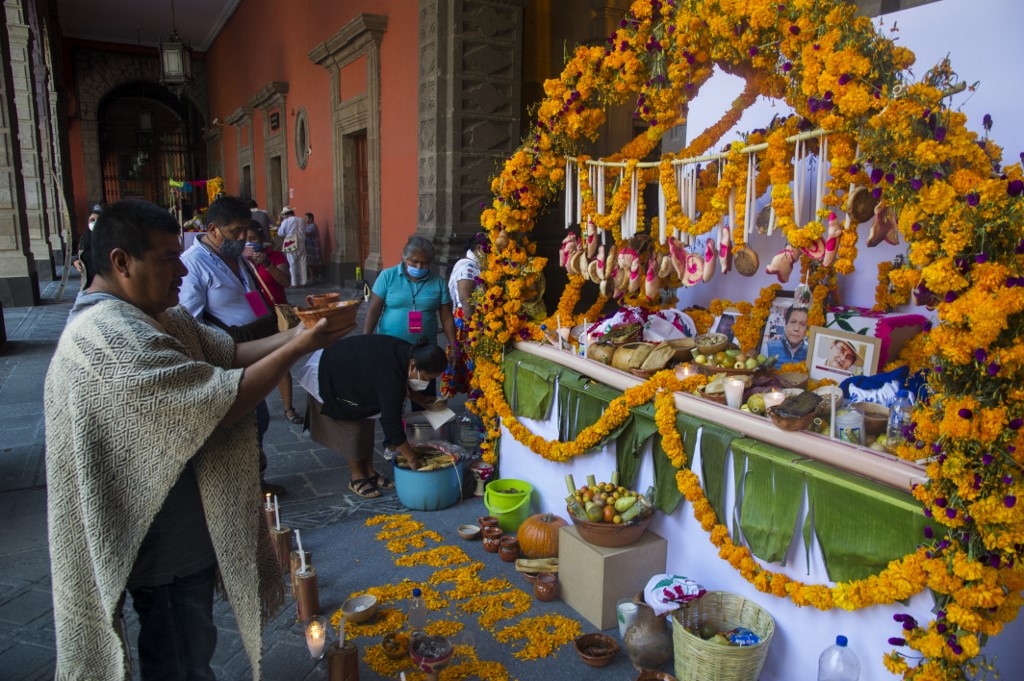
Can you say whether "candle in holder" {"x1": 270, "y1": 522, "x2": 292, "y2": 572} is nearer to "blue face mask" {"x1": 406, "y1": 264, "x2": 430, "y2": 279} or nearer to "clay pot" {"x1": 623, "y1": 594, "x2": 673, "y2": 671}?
"clay pot" {"x1": 623, "y1": 594, "x2": 673, "y2": 671}

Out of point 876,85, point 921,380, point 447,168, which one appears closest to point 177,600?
point 876,85

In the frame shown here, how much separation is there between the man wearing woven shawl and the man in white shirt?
11.6 meters

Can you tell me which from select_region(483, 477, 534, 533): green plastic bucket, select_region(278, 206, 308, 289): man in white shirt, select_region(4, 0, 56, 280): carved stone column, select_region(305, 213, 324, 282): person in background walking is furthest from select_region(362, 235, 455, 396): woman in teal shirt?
select_region(4, 0, 56, 280): carved stone column

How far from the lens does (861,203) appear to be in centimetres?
264

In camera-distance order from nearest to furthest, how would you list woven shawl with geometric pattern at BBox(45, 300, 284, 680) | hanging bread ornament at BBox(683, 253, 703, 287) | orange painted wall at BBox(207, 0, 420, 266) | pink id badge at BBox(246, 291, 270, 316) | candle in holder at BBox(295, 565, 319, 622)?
woven shawl with geometric pattern at BBox(45, 300, 284, 680) < candle in holder at BBox(295, 565, 319, 622) < hanging bread ornament at BBox(683, 253, 703, 287) < pink id badge at BBox(246, 291, 270, 316) < orange painted wall at BBox(207, 0, 420, 266)

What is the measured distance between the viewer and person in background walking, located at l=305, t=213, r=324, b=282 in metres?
13.6

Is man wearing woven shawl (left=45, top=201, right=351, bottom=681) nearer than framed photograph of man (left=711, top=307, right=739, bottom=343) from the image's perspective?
Yes

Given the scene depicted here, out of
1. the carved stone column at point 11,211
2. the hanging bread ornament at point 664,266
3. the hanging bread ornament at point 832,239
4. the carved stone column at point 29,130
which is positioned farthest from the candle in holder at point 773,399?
the carved stone column at point 29,130

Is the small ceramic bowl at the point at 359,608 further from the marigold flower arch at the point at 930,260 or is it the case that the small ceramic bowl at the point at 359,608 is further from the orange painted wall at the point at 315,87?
the orange painted wall at the point at 315,87

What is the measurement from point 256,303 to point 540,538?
222 centimetres

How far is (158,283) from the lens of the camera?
1771 mm

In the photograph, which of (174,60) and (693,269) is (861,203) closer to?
(693,269)

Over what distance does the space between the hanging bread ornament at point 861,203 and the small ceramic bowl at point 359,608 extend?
267 centimetres

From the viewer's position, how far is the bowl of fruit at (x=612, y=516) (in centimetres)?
314
